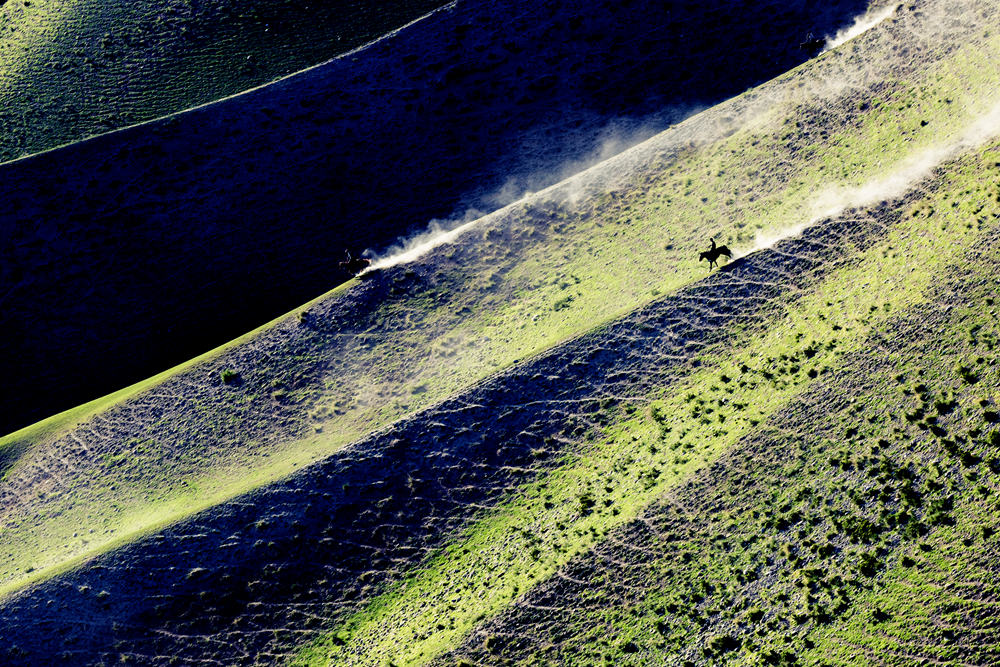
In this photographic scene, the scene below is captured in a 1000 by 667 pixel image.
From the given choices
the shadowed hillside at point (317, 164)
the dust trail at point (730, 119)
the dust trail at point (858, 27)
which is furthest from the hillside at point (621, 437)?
the shadowed hillside at point (317, 164)

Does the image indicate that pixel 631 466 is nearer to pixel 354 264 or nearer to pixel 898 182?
pixel 898 182

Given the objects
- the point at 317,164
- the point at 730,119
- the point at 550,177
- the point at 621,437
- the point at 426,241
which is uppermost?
the point at 317,164

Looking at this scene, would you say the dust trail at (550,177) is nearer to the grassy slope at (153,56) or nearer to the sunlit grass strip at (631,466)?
the grassy slope at (153,56)

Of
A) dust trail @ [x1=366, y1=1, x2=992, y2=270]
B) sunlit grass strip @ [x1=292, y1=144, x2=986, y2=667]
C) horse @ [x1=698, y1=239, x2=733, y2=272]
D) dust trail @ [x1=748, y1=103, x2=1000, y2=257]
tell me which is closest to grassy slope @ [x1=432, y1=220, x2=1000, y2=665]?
sunlit grass strip @ [x1=292, y1=144, x2=986, y2=667]

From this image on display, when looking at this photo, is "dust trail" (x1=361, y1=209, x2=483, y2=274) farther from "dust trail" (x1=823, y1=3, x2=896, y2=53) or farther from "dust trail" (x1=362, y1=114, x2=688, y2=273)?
"dust trail" (x1=823, y1=3, x2=896, y2=53)

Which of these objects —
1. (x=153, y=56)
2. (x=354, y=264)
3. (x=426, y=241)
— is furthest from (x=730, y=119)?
(x=153, y=56)

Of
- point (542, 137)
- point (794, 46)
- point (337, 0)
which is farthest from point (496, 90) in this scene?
point (794, 46)
